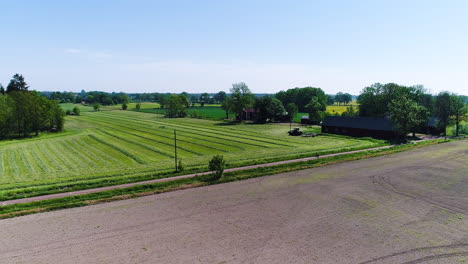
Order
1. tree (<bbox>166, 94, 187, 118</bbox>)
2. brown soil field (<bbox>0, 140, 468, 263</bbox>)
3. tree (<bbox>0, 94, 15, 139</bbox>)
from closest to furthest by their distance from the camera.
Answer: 1. brown soil field (<bbox>0, 140, 468, 263</bbox>)
2. tree (<bbox>0, 94, 15, 139</bbox>)
3. tree (<bbox>166, 94, 187, 118</bbox>)

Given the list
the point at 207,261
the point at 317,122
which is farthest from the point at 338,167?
the point at 317,122

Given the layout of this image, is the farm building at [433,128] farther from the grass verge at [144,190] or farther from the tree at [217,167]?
the tree at [217,167]

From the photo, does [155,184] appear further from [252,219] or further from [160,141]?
[160,141]

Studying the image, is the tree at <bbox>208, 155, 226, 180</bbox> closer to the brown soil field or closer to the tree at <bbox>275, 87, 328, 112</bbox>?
the brown soil field

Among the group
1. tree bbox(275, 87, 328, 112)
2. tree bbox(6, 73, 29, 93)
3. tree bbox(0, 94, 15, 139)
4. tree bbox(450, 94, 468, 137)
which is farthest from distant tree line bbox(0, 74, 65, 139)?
tree bbox(275, 87, 328, 112)

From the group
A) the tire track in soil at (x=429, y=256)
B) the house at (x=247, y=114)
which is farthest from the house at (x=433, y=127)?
the tire track in soil at (x=429, y=256)
